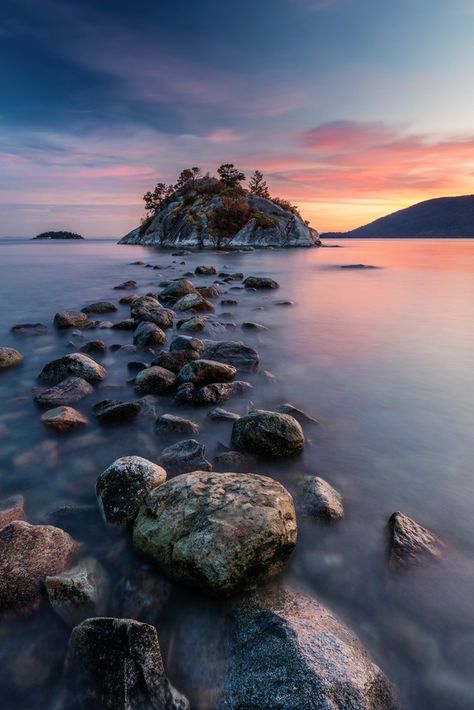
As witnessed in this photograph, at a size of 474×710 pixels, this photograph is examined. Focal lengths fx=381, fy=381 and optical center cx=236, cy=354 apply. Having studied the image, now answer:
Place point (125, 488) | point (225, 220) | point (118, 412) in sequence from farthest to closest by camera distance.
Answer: point (225, 220), point (118, 412), point (125, 488)

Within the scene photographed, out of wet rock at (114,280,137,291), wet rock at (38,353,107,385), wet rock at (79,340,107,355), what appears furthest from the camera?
wet rock at (114,280,137,291)

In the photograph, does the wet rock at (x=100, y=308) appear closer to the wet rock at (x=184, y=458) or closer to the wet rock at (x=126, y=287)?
the wet rock at (x=126, y=287)

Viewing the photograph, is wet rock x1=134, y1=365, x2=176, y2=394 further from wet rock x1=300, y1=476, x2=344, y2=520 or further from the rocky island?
the rocky island

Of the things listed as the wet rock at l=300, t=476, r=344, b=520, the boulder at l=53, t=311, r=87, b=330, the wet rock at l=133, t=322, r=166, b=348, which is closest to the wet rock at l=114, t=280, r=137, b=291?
the boulder at l=53, t=311, r=87, b=330

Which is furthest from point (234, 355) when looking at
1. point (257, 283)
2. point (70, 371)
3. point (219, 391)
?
point (257, 283)

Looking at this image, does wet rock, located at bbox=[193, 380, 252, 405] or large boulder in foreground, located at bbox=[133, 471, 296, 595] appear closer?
large boulder in foreground, located at bbox=[133, 471, 296, 595]

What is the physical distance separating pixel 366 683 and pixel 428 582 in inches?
49.1

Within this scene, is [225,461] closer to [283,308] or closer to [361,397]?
[361,397]

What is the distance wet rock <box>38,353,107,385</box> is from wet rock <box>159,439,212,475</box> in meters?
3.20

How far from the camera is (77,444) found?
5.46 meters

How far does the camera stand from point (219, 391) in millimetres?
6895

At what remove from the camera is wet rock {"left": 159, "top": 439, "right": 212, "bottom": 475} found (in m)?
4.80

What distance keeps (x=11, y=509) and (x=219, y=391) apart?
364 centimetres

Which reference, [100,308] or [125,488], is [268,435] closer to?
[125,488]
